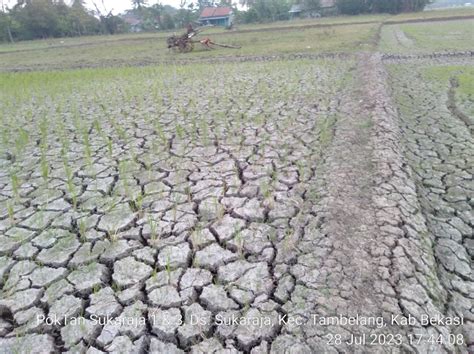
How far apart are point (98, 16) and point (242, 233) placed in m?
45.6

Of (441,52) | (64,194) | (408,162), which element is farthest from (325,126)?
→ (441,52)

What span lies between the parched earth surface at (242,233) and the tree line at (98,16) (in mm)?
34632

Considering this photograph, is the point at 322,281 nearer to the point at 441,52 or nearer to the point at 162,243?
the point at 162,243

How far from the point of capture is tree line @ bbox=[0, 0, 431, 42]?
33562 mm

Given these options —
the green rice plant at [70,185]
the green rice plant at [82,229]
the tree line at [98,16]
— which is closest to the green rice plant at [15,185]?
the green rice plant at [70,185]

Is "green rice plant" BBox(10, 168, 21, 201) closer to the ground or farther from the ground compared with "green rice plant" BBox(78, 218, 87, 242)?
farther from the ground

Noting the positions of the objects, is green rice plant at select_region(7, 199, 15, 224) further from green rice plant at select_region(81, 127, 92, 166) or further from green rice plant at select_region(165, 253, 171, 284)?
green rice plant at select_region(165, 253, 171, 284)

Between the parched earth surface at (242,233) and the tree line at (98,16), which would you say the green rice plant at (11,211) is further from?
the tree line at (98,16)

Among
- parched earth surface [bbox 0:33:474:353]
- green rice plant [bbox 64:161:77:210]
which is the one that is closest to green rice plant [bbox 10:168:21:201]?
parched earth surface [bbox 0:33:474:353]

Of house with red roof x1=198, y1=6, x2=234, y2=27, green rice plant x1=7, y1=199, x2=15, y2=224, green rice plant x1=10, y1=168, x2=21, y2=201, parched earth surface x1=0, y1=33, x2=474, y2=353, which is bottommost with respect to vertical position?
parched earth surface x1=0, y1=33, x2=474, y2=353

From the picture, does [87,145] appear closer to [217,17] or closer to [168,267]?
[168,267]

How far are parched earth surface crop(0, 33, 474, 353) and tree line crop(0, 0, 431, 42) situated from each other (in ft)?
114

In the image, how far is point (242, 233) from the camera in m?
2.67

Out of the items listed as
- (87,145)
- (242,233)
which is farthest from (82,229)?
(87,145)
